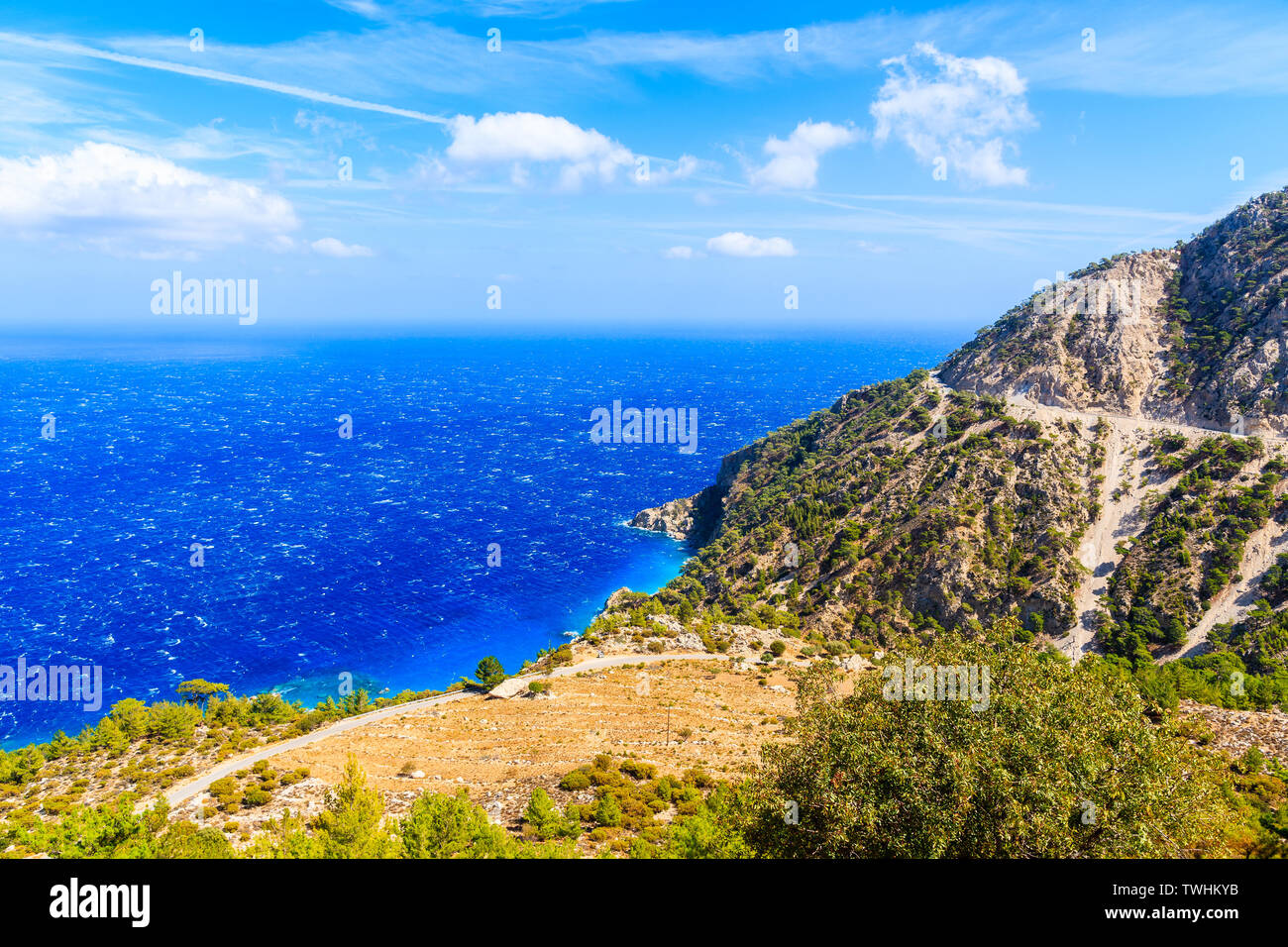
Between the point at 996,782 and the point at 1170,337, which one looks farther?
the point at 1170,337

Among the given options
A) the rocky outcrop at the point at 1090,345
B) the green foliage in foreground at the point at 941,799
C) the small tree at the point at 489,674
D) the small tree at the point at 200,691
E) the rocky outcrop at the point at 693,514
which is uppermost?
the rocky outcrop at the point at 1090,345

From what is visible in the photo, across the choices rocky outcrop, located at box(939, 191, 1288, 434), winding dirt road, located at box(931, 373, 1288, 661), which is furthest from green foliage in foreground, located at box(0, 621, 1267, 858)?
rocky outcrop, located at box(939, 191, 1288, 434)

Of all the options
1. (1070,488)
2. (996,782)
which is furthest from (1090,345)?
(996,782)

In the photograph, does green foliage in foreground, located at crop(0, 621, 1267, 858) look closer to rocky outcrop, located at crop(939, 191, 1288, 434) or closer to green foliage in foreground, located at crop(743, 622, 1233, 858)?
green foliage in foreground, located at crop(743, 622, 1233, 858)

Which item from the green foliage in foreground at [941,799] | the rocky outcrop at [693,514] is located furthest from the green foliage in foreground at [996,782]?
the rocky outcrop at [693,514]

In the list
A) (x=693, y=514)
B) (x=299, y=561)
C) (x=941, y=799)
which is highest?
(x=941, y=799)

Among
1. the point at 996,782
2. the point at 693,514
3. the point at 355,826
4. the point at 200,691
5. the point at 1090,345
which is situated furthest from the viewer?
the point at 693,514

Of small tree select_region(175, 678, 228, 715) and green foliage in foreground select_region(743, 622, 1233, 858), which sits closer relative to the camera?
green foliage in foreground select_region(743, 622, 1233, 858)

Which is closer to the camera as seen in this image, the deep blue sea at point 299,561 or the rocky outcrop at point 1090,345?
the deep blue sea at point 299,561

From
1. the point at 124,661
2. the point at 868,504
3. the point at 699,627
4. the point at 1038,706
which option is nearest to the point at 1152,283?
the point at 868,504

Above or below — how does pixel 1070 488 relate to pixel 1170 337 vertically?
below

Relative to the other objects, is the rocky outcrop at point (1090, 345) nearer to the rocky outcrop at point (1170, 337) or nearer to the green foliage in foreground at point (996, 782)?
the rocky outcrop at point (1170, 337)

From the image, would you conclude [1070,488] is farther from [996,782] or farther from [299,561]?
[299,561]
